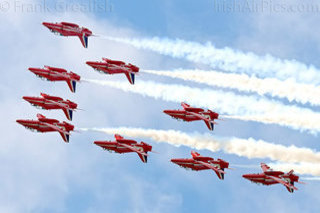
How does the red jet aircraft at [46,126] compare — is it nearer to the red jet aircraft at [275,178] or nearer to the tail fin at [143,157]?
the tail fin at [143,157]

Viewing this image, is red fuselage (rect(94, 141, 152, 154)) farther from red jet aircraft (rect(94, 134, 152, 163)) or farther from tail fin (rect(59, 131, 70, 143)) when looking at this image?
tail fin (rect(59, 131, 70, 143))

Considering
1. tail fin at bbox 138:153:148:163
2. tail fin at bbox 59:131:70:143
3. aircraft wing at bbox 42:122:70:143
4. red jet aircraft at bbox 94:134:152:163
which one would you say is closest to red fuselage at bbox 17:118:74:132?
aircraft wing at bbox 42:122:70:143

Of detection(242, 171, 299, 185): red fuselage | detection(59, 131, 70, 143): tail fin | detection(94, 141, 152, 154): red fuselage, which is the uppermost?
detection(59, 131, 70, 143): tail fin

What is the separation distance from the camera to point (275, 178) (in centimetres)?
19538

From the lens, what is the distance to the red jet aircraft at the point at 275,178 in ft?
636

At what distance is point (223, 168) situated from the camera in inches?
7825

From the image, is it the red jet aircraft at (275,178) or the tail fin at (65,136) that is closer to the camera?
the red jet aircraft at (275,178)

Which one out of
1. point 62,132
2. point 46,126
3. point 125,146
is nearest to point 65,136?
point 62,132

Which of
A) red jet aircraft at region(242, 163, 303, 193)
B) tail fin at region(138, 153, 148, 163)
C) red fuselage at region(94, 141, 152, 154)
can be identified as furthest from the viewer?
red fuselage at region(94, 141, 152, 154)

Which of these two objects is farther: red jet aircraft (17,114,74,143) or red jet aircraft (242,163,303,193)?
red jet aircraft (17,114,74,143)

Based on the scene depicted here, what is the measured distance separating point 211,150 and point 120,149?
21.1 m

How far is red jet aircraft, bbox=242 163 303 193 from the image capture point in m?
194

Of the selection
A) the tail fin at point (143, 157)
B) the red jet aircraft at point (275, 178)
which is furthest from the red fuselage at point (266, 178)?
the tail fin at point (143, 157)

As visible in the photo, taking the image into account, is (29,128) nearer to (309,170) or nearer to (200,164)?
(200,164)
